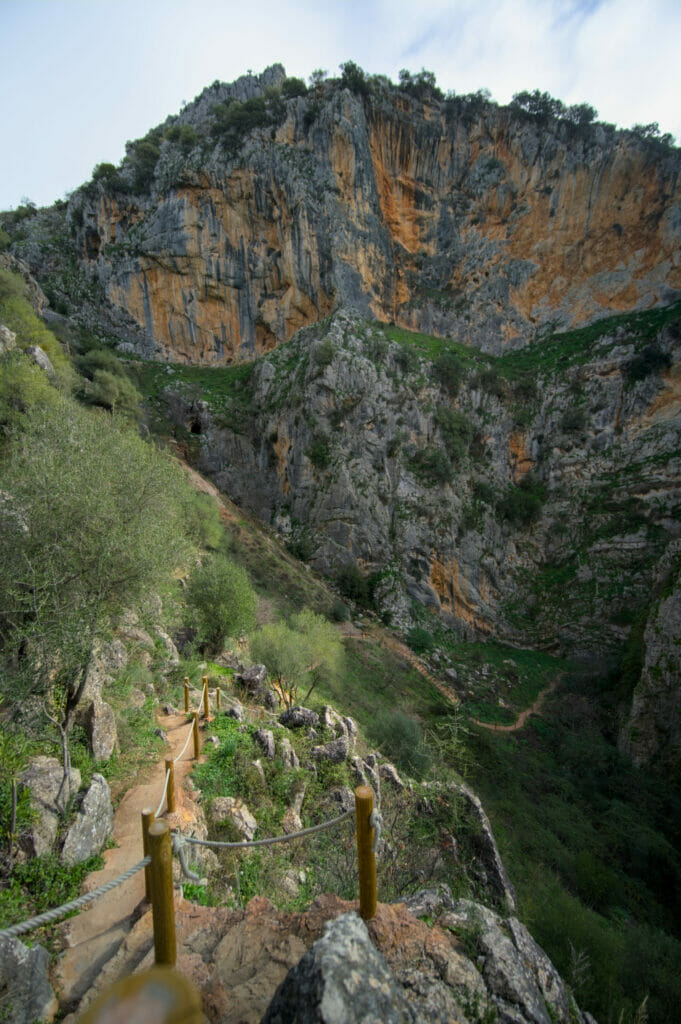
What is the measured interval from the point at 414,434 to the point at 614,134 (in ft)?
112

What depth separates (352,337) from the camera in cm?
3238

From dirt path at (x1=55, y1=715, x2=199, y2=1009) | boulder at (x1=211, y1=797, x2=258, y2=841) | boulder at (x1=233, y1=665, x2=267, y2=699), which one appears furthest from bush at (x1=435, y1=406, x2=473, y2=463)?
dirt path at (x1=55, y1=715, x2=199, y2=1009)

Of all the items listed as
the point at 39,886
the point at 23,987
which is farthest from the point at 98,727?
the point at 23,987

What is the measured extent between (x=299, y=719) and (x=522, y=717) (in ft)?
51.2

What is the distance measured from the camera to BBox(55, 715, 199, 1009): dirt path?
141 inches

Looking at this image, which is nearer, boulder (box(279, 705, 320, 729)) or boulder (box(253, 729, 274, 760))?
boulder (box(253, 729, 274, 760))

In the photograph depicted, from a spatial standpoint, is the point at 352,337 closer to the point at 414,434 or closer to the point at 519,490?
the point at 414,434

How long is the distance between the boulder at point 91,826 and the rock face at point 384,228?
120ft

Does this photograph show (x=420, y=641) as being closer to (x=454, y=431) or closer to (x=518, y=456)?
(x=454, y=431)

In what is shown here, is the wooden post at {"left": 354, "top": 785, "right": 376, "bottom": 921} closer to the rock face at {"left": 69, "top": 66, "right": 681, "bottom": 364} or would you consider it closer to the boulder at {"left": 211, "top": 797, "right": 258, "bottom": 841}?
the boulder at {"left": 211, "top": 797, "right": 258, "bottom": 841}

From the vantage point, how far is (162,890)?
3037 millimetres

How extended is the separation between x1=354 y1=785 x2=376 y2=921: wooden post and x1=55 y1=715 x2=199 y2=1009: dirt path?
7.81 ft


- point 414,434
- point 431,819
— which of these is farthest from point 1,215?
point 431,819

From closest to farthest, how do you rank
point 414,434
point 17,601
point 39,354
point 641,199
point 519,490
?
point 17,601 → point 39,354 → point 414,434 → point 519,490 → point 641,199
